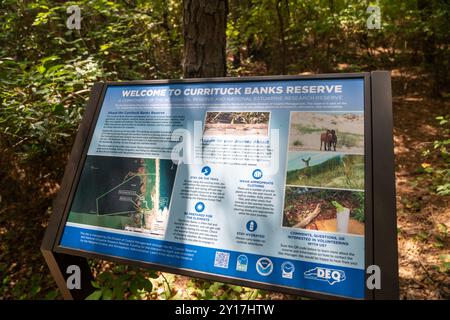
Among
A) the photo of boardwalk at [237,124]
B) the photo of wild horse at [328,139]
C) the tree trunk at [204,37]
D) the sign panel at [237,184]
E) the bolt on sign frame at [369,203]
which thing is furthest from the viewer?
the tree trunk at [204,37]

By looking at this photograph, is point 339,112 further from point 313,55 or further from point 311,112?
point 313,55

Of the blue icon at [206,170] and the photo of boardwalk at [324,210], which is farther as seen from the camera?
the blue icon at [206,170]

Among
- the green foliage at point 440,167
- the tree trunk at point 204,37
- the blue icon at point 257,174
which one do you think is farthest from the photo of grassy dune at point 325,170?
the green foliage at point 440,167

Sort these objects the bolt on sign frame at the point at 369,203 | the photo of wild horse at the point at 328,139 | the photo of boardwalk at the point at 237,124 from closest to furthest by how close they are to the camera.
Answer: the bolt on sign frame at the point at 369,203, the photo of wild horse at the point at 328,139, the photo of boardwalk at the point at 237,124

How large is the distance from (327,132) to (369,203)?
1.23 ft

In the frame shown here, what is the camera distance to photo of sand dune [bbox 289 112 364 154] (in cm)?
143

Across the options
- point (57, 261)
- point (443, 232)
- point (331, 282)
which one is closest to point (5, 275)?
point (57, 261)

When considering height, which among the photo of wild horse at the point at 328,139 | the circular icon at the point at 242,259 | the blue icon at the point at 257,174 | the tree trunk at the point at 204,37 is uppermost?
the tree trunk at the point at 204,37

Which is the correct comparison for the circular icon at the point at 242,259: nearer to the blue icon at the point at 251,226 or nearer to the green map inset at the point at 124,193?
the blue icon at the point at 251,226

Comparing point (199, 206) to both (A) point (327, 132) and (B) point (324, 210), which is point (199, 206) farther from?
(A) point (327, 132)

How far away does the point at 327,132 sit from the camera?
57.5 inches

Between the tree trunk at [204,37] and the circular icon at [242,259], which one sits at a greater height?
the tree trunk at [204,37]

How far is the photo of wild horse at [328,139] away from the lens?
145cm

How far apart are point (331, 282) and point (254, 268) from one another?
12.8 inches
